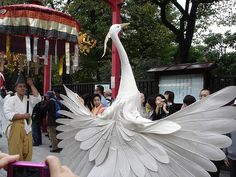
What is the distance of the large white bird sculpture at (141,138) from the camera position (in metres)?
3.18

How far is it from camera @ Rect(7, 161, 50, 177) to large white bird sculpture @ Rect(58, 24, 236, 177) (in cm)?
235

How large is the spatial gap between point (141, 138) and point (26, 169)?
2.70 meters

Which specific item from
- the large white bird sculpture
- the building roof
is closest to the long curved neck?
the large white bird sculpture

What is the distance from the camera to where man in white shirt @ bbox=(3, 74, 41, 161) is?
5109 millimetres

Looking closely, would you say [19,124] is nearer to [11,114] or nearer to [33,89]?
[11,114]

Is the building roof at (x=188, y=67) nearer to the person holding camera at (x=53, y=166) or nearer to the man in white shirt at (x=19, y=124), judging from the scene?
the man in white shirt at (x=19, y=124)

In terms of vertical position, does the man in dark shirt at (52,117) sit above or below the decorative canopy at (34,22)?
below

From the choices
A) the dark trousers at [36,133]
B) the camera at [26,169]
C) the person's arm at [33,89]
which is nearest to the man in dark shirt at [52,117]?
the dark trousers at [36,133]

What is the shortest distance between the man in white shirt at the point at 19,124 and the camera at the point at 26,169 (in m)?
4.23

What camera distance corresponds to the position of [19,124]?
5.17 metres

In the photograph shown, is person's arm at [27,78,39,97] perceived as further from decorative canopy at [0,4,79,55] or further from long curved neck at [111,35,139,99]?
long curved neck at [111,35,139,99]

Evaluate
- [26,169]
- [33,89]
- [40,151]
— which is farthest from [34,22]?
[26,169]

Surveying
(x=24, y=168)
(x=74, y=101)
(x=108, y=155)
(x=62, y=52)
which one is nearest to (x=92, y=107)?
(x=62, y=52)

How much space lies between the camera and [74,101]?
4.46 m
